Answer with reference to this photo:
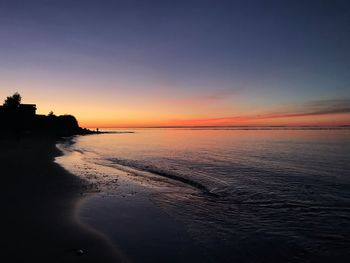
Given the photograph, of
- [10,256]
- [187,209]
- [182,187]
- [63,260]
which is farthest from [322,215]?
[10,256]

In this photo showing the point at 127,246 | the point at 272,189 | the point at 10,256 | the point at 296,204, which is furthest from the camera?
the point at 272,189

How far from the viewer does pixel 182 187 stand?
19.1 m

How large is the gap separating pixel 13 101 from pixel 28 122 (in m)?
47.4

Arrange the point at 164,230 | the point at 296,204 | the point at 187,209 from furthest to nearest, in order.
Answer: the point at 296,204 → the point at 187,209 → the point at 164,230

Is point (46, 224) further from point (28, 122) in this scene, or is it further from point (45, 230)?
point (28, 122)

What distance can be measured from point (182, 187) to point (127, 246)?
10.7 m

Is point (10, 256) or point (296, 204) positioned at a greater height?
point (10, 256)

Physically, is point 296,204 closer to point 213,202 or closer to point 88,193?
point 213,202

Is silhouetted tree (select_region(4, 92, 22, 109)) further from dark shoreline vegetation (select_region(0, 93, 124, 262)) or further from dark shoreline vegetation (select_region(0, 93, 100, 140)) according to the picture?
dark shoreline vegetation (select_region(0, 93, 124, 262))

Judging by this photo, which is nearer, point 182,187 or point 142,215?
point 142,215

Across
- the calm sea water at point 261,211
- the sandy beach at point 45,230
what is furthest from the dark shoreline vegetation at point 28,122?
the calm sea water at point 261,211

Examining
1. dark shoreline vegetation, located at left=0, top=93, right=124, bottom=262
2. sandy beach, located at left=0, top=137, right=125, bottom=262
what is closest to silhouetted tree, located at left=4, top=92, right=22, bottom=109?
dark shoreline vegetation, located at left=0, top=93, right=124, bottom=262

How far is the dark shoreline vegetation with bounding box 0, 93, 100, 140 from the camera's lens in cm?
6981

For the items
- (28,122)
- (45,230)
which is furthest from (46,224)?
(28,122)
